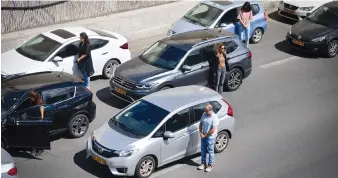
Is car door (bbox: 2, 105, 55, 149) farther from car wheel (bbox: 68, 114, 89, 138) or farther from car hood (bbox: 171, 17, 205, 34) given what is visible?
car hood (bbox: 171, 17, 205, 34)

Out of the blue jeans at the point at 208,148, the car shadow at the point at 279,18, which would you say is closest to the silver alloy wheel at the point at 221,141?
the blue jeans at the point at 208,148

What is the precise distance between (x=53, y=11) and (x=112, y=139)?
8679 millimetres

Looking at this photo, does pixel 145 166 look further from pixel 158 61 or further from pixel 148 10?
pixel 148 10

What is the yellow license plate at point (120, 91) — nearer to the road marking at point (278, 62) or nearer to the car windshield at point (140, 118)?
the car windshield at point (140, 118)

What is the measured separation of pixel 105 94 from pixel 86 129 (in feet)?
8.35

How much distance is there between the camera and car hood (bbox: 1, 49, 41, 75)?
1698cm

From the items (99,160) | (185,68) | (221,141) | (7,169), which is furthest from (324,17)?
(7,169)

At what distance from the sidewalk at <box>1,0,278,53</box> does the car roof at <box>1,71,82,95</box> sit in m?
4.76

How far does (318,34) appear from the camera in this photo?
20.6 meters

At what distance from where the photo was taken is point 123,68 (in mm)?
17250

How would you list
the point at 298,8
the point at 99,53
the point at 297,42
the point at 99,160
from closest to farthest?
the point at 99,160, the point at 99,53, the point at 297,42, the point at 298,8

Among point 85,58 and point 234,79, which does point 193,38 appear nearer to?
point 234,79

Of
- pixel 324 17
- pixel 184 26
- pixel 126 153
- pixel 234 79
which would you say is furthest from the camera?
pixel 324 17

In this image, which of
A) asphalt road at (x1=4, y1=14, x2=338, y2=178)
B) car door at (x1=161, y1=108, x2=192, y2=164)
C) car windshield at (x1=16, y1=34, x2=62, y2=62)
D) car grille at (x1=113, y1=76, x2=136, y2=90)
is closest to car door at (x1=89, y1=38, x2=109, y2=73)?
asphalt road at (x1=4, y1=14, x2=338, y2=178)
